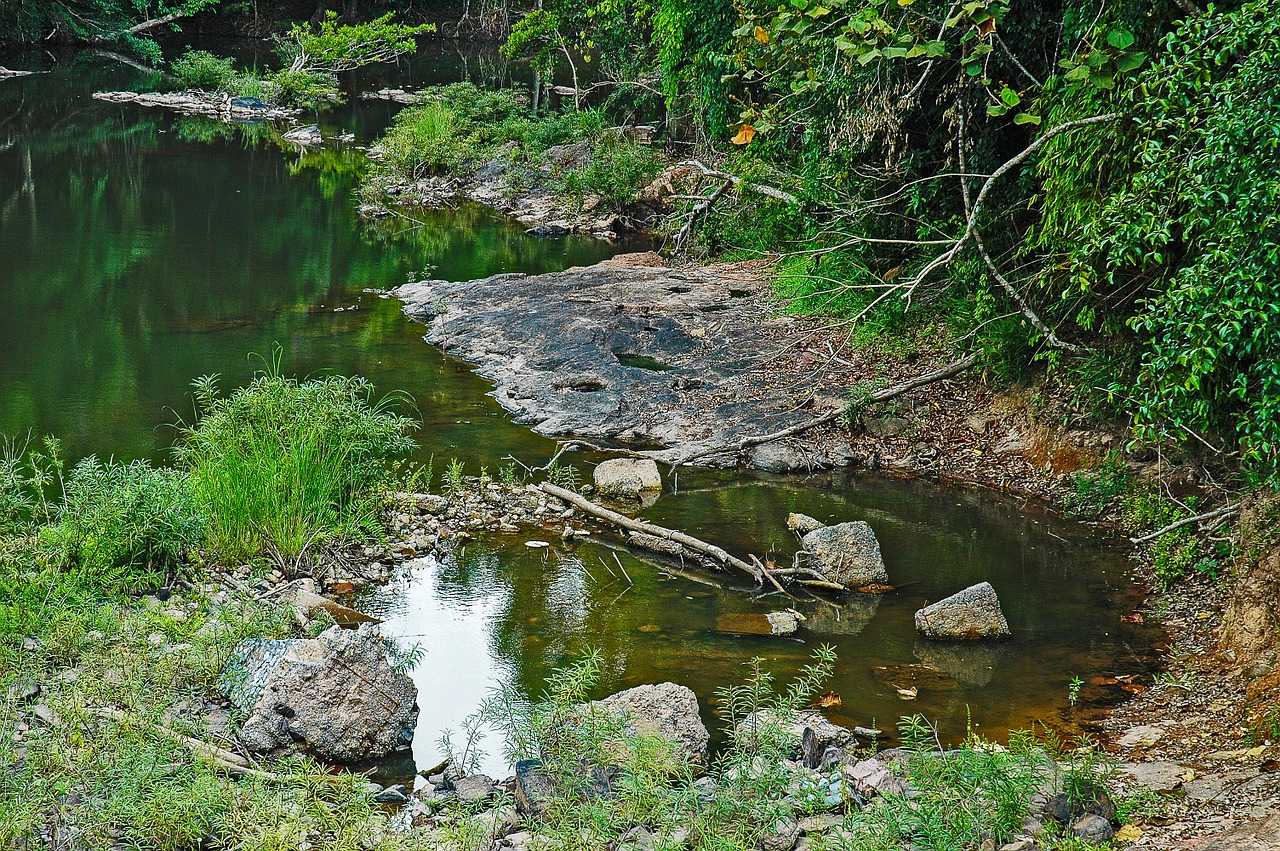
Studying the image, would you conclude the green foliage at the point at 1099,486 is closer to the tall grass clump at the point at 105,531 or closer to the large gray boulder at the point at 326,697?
the large gray boulder at the point at 326,697

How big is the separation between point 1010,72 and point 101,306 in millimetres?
10390

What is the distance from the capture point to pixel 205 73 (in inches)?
1176

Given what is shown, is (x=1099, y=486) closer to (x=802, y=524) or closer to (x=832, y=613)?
(x=802, y=524)

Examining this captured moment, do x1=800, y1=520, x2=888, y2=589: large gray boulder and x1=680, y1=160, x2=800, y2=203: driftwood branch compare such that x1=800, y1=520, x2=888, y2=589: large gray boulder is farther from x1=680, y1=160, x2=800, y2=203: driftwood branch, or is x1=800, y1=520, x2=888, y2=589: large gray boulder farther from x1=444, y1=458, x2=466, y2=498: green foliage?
x1=680, y1=160, x2=800, y2=203: driftwood branch

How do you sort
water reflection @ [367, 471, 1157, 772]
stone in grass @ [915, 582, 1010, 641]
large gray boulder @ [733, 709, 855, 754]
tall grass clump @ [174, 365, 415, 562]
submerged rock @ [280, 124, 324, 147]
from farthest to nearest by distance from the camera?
submerged rock @ [280, 124, 324, 147]
tall grass clump @ [174, 365, 415, 562]
stone in grass @ [915, 582, 1010, 641]
water reflection @ [367, 471, 1157, 772]
large gray boulder @ [733, 709, 855, 754]

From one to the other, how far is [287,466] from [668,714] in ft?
10.9

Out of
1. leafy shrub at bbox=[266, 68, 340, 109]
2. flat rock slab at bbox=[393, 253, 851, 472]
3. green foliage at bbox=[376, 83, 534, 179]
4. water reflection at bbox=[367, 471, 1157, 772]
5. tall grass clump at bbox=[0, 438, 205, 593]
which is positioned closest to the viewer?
water reflection at bbox=[367, 471, 1157, 772]

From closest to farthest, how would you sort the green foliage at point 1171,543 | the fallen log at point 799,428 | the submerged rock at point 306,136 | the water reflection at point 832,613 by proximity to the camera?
the water reflection at point 832,613 → the green foliage at point 1171,543 → the fallen log at point 799,428 → the submerged rock at point 306,136

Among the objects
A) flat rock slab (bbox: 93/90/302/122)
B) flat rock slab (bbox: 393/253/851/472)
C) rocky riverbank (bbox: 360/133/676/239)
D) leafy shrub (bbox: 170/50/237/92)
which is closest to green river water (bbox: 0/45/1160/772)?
flat rock slab (bbox: 393/253/851/472)

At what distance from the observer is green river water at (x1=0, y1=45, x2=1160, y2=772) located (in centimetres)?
588

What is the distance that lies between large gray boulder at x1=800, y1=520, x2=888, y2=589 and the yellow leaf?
2.78 metres

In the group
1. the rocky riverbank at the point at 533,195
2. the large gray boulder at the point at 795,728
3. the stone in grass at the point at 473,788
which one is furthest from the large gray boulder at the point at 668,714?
the rocky riverbank at the point at 533,195

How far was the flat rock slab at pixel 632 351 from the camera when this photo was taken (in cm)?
936

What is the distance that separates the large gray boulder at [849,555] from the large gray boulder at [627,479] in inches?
63.4
